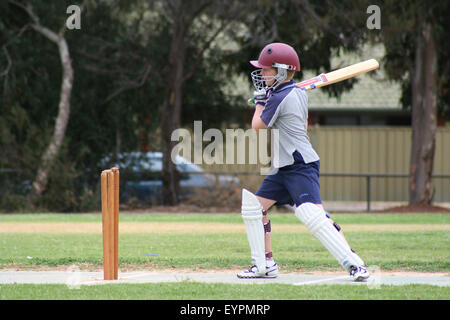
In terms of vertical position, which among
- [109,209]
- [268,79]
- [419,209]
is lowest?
[419,209]

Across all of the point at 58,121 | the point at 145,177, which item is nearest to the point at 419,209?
the point at 145,177

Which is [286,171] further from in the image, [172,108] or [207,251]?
[172,108]

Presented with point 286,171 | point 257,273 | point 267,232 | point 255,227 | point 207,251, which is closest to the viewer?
point 286,171

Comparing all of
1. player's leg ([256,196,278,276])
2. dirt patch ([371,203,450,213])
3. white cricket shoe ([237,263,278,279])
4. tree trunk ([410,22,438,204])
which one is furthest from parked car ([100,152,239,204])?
white cricket shoe ([237,263,278,279])

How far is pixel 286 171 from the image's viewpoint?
26.1 ft

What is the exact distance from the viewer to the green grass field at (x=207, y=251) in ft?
23.1

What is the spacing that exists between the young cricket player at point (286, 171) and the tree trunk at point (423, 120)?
51.1 feet

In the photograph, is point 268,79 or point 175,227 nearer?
point 268,79

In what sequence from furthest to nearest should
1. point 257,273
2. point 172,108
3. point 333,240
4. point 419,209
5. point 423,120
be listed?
point 172,108 < point 423,120 < point 419,209 < point 257,273 < point 333,240

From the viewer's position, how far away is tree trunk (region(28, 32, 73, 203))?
2272 cm

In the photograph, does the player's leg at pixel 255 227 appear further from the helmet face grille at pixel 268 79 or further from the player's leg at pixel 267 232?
the helmet face grille at pixel 268 79

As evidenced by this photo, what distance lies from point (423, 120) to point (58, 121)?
1020 cm

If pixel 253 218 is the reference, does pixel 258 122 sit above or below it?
above

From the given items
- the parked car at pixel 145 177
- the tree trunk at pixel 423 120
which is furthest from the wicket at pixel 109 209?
the tree trunk at pixel 423 120
